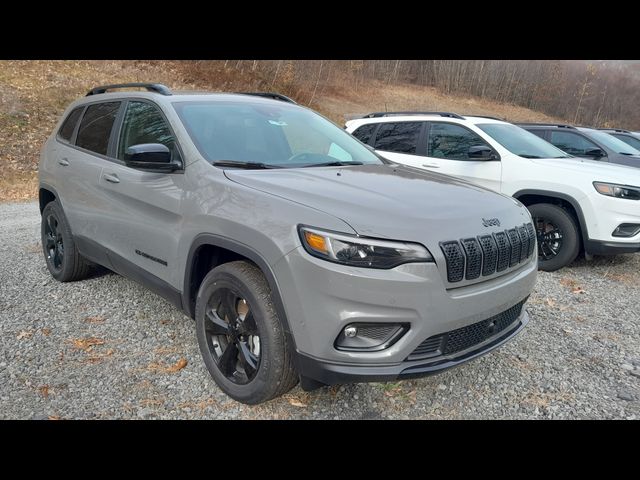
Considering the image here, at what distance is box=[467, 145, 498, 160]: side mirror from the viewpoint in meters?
6.09

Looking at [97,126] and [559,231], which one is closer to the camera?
[97,126]

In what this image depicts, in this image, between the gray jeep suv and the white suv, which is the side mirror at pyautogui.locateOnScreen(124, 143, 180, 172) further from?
the white suv

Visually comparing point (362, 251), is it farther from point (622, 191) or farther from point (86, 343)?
point (622, 191)

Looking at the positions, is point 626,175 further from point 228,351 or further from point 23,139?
point 23,139

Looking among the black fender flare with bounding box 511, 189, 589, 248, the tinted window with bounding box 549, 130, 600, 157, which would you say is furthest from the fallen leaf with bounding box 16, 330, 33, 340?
the tinted window with bounding box 549, 130, 600, 157

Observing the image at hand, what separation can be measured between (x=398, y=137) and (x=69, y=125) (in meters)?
4.35

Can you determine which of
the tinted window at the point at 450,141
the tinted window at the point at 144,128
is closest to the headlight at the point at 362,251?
the tinted window at the point at 144,128

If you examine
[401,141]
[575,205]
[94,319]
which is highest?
[401,141]

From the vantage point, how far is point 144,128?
3568 mm

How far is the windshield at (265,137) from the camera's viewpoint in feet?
10.4

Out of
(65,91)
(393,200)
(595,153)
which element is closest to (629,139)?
(595,153)

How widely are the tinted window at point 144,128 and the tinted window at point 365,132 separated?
4.16m

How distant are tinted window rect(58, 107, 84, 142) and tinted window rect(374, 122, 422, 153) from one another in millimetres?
4127
